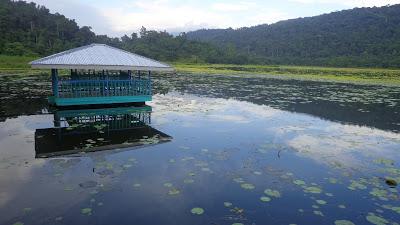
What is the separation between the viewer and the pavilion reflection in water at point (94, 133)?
746cm

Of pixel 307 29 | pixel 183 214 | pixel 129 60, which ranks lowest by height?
pixel 183 214

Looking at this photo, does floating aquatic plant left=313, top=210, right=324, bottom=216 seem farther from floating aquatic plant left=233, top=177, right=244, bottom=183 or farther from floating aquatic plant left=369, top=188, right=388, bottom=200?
floating aquatic plant left=233, top=177, right=244, bottom=183

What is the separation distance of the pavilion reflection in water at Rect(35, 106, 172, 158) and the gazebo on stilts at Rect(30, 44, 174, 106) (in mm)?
696

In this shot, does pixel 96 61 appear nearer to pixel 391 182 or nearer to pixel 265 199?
pixel 265 199

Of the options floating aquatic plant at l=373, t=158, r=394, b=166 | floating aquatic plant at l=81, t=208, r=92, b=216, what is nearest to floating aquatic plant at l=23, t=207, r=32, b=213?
floating aquatic plant at l=81, t=208, r=92, b=216

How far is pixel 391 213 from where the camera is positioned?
491 cm

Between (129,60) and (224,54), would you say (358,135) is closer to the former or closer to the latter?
(129,60)

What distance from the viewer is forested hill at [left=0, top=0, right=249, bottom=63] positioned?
53656 millimetres

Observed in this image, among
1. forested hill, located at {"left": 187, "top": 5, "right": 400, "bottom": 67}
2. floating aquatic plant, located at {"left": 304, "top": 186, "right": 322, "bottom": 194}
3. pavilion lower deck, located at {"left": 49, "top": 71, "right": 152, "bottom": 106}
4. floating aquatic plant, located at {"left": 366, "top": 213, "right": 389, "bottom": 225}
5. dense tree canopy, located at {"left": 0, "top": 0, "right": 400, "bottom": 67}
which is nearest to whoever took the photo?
floating aquatic plant, located at {"left": 366, "top": 213, "right": 389, "bottom": 225}

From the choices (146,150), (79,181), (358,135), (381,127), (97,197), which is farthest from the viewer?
(381,127)

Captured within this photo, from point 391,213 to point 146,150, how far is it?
4.87 meters

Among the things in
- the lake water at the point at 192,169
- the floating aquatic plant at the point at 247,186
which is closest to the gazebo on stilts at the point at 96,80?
the lake water at the point at 192,169

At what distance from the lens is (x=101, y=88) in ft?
43.6

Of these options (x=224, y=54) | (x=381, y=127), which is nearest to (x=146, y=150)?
(x=381, y=127)
